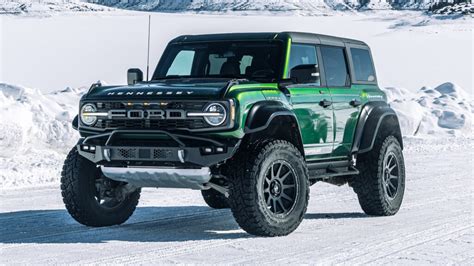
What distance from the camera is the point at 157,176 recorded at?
7699 millimetres

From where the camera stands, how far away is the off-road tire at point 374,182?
9539mm

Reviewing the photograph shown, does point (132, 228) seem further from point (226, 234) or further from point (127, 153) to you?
point (127, 153)

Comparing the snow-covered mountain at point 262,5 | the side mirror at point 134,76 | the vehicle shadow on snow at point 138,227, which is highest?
the side mirror at point 134,76

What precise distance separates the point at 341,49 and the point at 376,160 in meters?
1.21

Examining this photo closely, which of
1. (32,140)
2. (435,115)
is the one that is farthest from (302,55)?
(435,115)

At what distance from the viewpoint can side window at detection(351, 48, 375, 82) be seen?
10.0m

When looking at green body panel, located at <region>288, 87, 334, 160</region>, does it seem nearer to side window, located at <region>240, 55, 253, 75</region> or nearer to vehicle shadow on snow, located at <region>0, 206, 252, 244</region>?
side window, located at <region>240, 55, 253, 75</region>

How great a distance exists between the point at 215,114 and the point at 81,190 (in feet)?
5.09

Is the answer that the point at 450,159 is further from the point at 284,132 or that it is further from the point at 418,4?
the point at 418,4

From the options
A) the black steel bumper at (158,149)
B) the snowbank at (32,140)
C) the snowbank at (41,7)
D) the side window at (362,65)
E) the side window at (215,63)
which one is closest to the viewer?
the black steel bumper at (158,149)

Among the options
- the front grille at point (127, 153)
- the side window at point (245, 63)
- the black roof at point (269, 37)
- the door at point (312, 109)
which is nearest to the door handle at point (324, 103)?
the door at point (312, 109)

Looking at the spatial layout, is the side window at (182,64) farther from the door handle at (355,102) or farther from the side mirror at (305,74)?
the door handle at (355,102)

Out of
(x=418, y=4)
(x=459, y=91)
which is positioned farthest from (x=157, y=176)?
(x=418, y=4)

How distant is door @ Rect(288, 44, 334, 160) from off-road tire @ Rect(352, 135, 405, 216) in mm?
727
